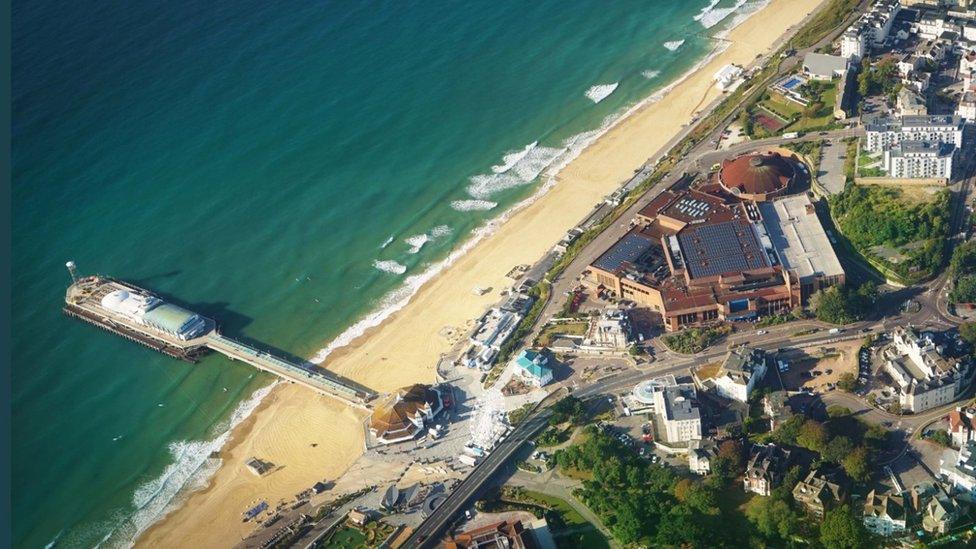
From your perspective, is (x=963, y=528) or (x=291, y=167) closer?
(x=963, y=528)

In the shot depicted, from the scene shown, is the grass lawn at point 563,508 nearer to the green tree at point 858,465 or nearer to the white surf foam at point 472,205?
the green tree at point 858,465

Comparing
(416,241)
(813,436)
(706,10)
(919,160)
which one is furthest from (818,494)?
(706,10)

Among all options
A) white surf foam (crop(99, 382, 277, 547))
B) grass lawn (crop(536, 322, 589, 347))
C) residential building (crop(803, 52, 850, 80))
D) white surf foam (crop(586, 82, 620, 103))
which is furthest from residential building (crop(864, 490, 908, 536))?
white surf foam (crop(586, 82, 620, 103))

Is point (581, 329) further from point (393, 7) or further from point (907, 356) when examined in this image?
point (393, 7)

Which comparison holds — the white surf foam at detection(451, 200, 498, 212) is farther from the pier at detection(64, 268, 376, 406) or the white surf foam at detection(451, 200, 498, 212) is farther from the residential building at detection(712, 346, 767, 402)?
the residential building at detection(712, 346, 767, 402)

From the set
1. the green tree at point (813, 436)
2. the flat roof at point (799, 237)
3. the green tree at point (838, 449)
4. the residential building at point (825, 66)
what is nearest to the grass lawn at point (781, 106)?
the residential building at point (825, 66)

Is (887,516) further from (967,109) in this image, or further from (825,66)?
(825,66)

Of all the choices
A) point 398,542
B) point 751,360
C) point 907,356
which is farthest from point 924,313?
point 398,542
